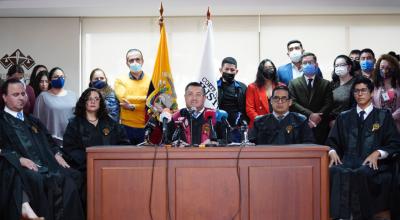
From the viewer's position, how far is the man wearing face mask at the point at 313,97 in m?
6.50

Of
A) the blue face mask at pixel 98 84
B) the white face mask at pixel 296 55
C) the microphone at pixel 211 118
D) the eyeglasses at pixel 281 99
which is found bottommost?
the microphone at pixel 211 118

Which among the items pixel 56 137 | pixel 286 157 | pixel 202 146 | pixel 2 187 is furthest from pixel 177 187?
pixel 56 137

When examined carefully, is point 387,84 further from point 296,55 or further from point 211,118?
point 211,118

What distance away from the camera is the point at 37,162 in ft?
17.7

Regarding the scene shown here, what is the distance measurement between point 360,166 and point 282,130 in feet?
2.58

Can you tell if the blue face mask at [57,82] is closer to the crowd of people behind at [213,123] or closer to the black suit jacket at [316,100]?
the crowd of people behind at [213,123]

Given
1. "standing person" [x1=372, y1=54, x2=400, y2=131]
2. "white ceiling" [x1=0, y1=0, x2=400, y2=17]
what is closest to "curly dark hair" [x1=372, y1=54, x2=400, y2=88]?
"standing person" [x1=372, y1=54, x2=400, y2=131]

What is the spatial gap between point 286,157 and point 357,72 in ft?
7.91

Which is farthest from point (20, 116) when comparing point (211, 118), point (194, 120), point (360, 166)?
point (360, 166)

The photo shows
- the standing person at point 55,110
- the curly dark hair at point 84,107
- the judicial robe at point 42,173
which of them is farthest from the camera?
the standing person at point 55,110

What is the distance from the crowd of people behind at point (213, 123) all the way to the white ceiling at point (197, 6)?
4.17 feet

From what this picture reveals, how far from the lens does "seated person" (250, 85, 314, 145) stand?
5891 mm

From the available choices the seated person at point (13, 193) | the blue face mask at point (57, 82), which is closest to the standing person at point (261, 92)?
the blue face mask at point (57, 82)

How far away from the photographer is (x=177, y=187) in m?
4.85
